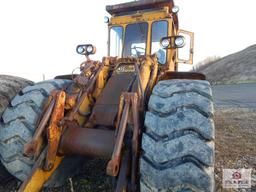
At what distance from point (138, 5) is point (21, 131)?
11.7 feet

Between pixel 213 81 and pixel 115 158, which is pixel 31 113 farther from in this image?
pixel 213 81

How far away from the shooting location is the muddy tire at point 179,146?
295cm

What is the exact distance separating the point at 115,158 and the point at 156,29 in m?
3.52

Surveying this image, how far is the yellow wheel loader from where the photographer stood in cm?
302

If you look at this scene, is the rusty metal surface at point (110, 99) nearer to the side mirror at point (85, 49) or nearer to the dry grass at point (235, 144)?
the side mirror at point (85, 49)

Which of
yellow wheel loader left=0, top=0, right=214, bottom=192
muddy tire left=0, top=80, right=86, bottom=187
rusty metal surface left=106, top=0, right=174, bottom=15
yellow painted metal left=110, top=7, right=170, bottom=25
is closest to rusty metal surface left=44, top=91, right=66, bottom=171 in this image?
yellow wheel loader left=0, top=0, right=214, bottom=192

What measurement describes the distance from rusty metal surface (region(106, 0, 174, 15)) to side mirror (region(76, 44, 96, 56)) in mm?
1682

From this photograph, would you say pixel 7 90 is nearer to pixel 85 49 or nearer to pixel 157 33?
pixel 85 49

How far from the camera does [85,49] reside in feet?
16.8

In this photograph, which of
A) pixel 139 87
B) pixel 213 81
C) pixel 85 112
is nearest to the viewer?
pixel 139 87

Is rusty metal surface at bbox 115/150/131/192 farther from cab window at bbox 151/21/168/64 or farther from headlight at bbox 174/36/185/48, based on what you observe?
cab window at bbox 151/21/168/64

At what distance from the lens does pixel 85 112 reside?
4.27 metres

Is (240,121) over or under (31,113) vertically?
under

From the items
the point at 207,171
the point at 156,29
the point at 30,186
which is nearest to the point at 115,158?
the point at 207,171
